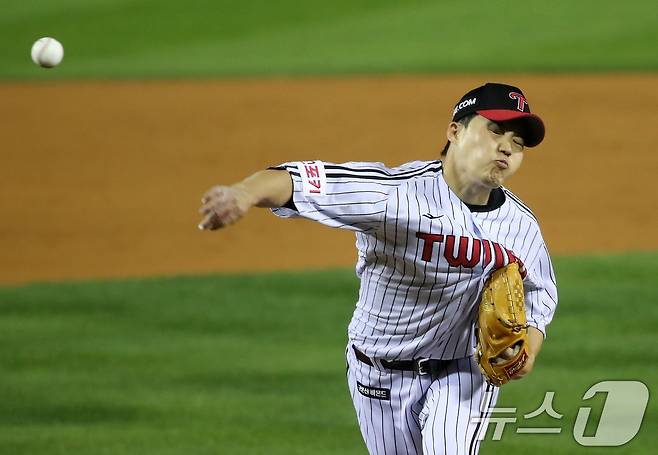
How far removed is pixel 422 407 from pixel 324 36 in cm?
1700

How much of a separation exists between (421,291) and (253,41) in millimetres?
17121

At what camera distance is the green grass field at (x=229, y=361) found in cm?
721

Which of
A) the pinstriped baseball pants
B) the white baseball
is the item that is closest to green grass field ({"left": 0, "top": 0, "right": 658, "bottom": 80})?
the white baseball

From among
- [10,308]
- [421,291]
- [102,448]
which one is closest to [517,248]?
[421,291]

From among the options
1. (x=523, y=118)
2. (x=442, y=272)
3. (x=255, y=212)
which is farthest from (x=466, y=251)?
(x=255, y=212)

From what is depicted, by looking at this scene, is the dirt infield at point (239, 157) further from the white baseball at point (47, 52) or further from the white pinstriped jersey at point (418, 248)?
the white pinstriped jersey at point (418, 248)

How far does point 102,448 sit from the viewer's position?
6961 millimetres

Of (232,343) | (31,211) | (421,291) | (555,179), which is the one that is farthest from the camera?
(555,179)

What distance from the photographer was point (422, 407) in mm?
4777

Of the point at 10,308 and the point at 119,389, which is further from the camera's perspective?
the point at 10,308

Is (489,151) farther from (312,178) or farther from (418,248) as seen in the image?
(312,178)

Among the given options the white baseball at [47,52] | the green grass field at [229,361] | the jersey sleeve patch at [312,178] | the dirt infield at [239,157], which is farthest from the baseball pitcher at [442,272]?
the dirt infield at [239,157]

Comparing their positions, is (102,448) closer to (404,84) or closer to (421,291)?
(421,291)

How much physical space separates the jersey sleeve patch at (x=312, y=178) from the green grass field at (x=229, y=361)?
10.4 ft
